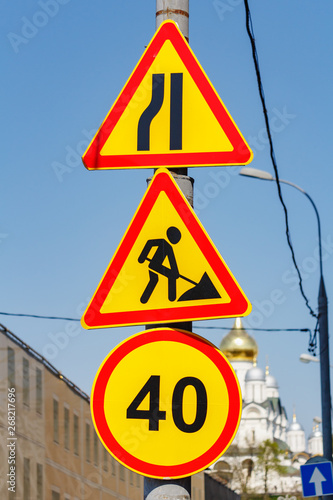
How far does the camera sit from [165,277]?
3314 millimetres

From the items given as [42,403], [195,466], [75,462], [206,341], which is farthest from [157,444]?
[75,462]

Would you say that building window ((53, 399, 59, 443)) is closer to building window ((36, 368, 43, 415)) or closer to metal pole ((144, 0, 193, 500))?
building window ((36, 368, 43, 415))

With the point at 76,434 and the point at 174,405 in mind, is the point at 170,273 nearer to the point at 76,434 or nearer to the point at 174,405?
the point at 174,405

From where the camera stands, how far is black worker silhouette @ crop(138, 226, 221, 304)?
3.29 m

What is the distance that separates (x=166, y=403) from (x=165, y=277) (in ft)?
1.53

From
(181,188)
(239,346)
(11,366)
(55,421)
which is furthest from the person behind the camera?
(239,346)

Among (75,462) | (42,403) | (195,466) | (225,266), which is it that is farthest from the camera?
(75,462)

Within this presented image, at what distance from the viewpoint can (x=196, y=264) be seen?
3318mm

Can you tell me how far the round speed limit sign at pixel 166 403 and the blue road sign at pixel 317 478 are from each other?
1103cm

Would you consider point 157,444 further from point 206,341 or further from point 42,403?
point 42,403

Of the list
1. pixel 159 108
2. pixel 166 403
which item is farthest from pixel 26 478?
pixel 166 403

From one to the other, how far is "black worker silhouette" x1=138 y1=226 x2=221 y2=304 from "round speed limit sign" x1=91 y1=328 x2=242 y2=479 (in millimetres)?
151

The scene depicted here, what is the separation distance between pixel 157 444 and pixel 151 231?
31.2 inches

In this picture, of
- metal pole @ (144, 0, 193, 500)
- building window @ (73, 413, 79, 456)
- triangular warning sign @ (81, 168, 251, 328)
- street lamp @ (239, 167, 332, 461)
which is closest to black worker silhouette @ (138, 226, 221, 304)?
triangular warning sign @ (81, 168, 251, 328)
